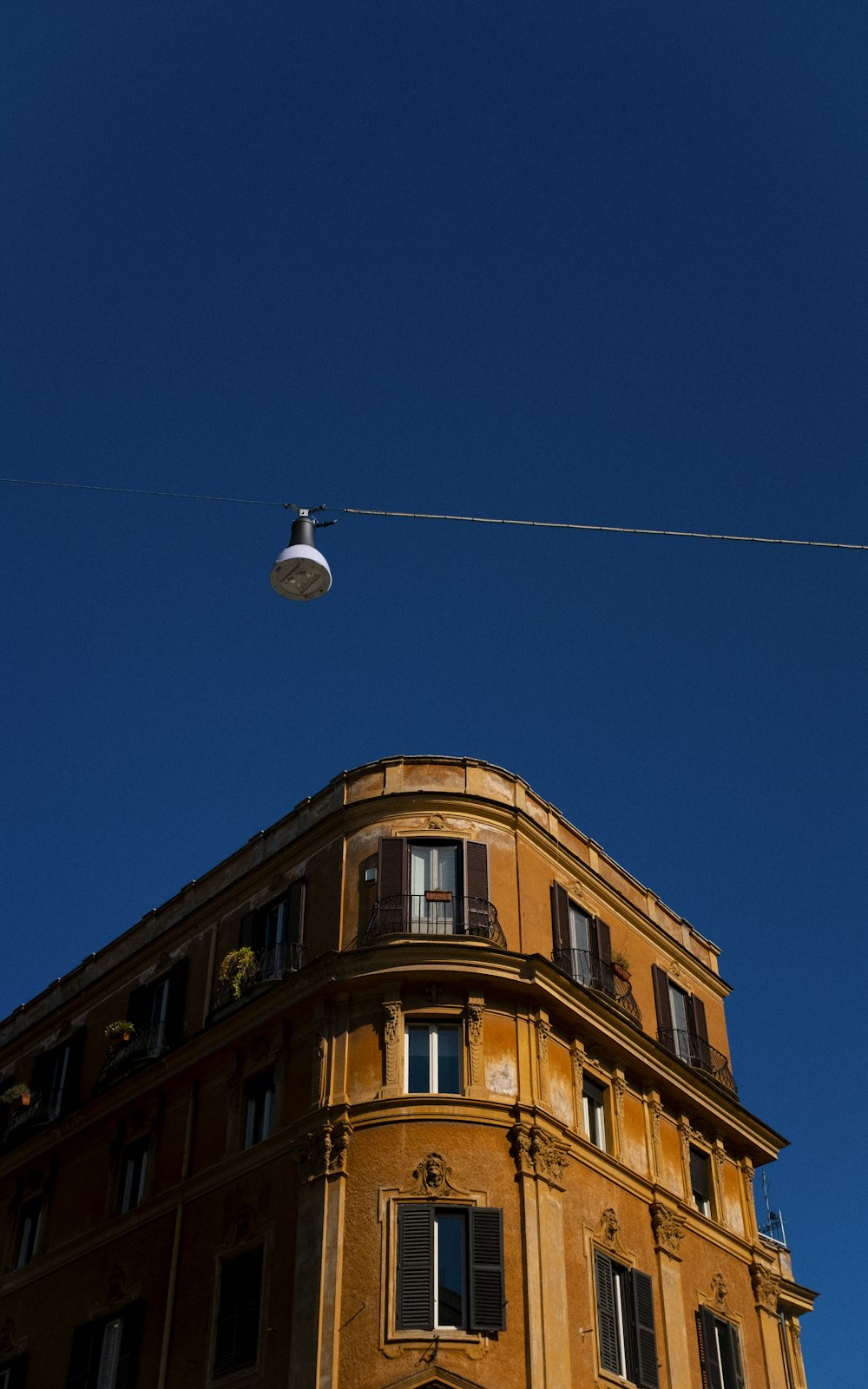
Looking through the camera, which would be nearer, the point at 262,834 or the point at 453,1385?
the point at 453,1385

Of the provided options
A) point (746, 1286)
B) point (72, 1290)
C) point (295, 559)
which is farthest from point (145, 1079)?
point (295, 559)

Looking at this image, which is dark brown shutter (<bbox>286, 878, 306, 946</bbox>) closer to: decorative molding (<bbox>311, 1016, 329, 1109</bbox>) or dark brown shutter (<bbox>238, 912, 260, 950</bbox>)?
dark brown shutter (<bbox>238, 912, 260, 950</bbox>)

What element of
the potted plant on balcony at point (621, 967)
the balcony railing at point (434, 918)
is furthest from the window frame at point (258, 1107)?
the potted plant on balcony at point (621, 967)

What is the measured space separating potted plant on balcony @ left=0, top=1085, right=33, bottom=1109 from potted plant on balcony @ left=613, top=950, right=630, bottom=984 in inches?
648

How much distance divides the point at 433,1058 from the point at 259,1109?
4.73 metres

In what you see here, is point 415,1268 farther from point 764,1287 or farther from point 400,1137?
point 764,1287

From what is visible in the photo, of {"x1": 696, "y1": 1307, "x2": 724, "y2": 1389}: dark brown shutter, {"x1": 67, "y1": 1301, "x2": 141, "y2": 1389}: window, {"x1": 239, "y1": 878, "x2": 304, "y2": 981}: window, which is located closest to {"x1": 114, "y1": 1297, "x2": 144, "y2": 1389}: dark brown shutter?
{"x1": 67, "y1": 1301, "x2": 141, "y2": 1389}: window

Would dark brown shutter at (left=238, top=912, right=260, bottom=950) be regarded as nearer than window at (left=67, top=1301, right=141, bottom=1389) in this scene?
No

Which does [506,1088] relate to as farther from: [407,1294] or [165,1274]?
[165,1274]

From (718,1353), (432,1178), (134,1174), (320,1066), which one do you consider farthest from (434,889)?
(718,1353)

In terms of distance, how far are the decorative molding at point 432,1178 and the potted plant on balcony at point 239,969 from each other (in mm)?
7239

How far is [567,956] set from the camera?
34.7 metres

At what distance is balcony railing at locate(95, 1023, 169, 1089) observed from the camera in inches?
1438

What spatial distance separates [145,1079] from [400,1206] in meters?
9.77
